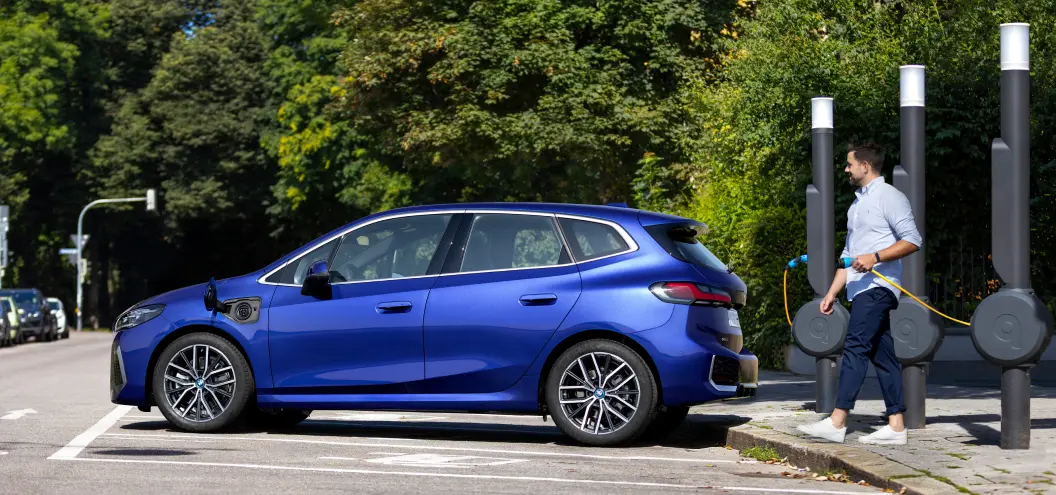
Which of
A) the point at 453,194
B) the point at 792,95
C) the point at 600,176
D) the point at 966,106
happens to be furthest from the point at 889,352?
the point at 453,194

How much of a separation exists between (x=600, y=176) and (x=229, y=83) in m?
30.2

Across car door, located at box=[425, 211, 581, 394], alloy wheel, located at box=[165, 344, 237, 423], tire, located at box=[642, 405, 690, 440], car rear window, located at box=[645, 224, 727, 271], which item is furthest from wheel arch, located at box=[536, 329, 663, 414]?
alloy wheel, located at box=[165, 344, 237, 423]

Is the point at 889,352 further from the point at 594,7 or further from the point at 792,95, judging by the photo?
the point at 594,7

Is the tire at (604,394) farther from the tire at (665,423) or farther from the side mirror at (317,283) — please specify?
the side mirror at (317,283)

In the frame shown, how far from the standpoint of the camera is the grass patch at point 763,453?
32.8 feet

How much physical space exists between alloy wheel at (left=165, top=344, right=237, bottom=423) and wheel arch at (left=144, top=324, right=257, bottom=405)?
5.0 inches

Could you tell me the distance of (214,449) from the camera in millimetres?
10359

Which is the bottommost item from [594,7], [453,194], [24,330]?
[24,330]

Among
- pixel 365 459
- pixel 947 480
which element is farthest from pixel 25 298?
pixel 947 480

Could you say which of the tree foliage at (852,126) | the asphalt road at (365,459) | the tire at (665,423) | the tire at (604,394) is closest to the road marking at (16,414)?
the asphalt road at (365,459)

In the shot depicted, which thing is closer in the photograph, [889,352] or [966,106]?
Answer: [889,352]

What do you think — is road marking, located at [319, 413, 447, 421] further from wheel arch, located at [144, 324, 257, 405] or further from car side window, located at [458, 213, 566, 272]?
car side window, located at [458, 213, 566, 272]

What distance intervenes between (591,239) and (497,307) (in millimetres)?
790

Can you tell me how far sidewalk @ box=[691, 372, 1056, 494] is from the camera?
8109mm
